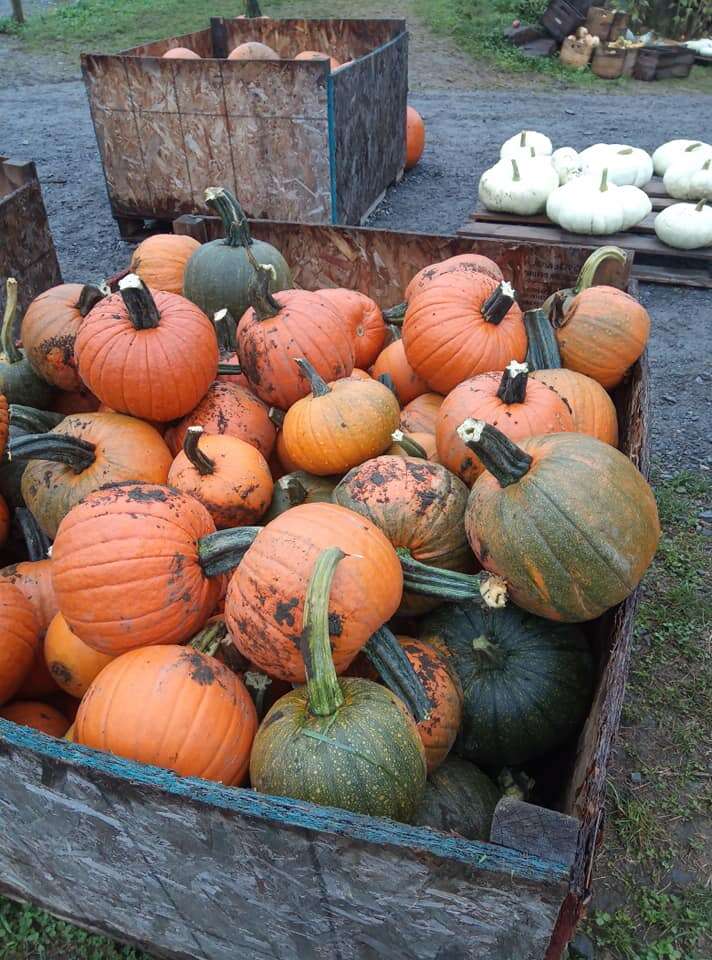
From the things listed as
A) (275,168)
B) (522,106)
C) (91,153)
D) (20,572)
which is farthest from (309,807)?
(522,106)

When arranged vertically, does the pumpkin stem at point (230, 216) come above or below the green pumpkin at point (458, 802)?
above

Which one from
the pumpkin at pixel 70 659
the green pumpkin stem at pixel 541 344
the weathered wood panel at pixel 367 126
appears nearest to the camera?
the pumpkin at pixel 70 659

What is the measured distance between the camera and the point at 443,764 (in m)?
2.00

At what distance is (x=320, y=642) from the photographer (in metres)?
1.54

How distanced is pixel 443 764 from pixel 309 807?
29.2 inches

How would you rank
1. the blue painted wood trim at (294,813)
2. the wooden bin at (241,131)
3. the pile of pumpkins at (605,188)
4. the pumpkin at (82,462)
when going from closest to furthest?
the blue painted wood trim at (294,813) → the pumpkin at (82,462) → the wooden bin at (241,131) → the pile of pumpkins at (605,188)

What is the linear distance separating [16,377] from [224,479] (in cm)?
127

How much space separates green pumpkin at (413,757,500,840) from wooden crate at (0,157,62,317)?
144 inches

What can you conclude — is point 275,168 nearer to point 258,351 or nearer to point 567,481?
point 258,351

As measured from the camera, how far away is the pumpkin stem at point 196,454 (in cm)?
213

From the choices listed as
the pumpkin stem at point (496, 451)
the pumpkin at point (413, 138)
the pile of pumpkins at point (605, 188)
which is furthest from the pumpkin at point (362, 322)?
the pumpkin at point (413, 138)

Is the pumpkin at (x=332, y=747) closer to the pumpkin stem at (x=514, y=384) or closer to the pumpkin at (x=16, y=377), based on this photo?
the pumpkin stem at (x=514, y=384)

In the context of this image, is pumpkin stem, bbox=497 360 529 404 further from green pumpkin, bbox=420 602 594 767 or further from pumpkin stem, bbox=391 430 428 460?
green pumpkin, bbox=420 602 594 767

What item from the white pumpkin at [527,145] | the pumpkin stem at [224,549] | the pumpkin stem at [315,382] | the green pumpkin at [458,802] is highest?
the pumpkin stem at [315,382]
